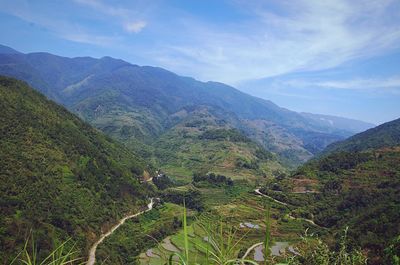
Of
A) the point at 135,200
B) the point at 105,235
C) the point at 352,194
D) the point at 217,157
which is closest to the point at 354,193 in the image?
the point at 352,194

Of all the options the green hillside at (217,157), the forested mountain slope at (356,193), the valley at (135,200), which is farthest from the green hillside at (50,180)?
the green hillside at (217,157)

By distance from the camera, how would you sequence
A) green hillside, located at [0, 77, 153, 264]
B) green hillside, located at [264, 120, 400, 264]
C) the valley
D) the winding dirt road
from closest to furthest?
green hillside, located at [264, 120, 400, 264] < the valley < green hillside, located at [0, 77, 153, 264] < the winding dirt road

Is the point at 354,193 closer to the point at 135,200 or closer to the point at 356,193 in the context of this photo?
the point at 356,193

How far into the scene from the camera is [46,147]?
235 feet

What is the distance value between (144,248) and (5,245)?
22.7 m

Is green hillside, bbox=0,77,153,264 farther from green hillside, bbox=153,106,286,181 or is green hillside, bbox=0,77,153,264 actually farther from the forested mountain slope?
green hillside, bbox=153,106,286,181

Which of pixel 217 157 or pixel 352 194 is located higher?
pixel 352 194

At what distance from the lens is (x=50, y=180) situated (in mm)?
63062

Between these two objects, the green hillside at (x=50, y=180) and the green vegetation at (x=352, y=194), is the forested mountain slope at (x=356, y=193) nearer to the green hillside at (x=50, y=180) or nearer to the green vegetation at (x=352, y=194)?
the green vegetation at (x=352, y=194)

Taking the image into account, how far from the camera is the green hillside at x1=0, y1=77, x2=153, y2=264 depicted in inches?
1999

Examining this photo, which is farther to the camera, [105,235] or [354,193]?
[354,193]

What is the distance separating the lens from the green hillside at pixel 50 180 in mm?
50781

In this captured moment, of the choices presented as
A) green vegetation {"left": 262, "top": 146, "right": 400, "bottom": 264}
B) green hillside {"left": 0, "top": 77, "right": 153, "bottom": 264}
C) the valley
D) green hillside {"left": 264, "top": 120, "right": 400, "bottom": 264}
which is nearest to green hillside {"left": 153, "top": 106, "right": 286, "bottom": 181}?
the valley

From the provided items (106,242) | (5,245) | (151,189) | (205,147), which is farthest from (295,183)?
(205,147)
